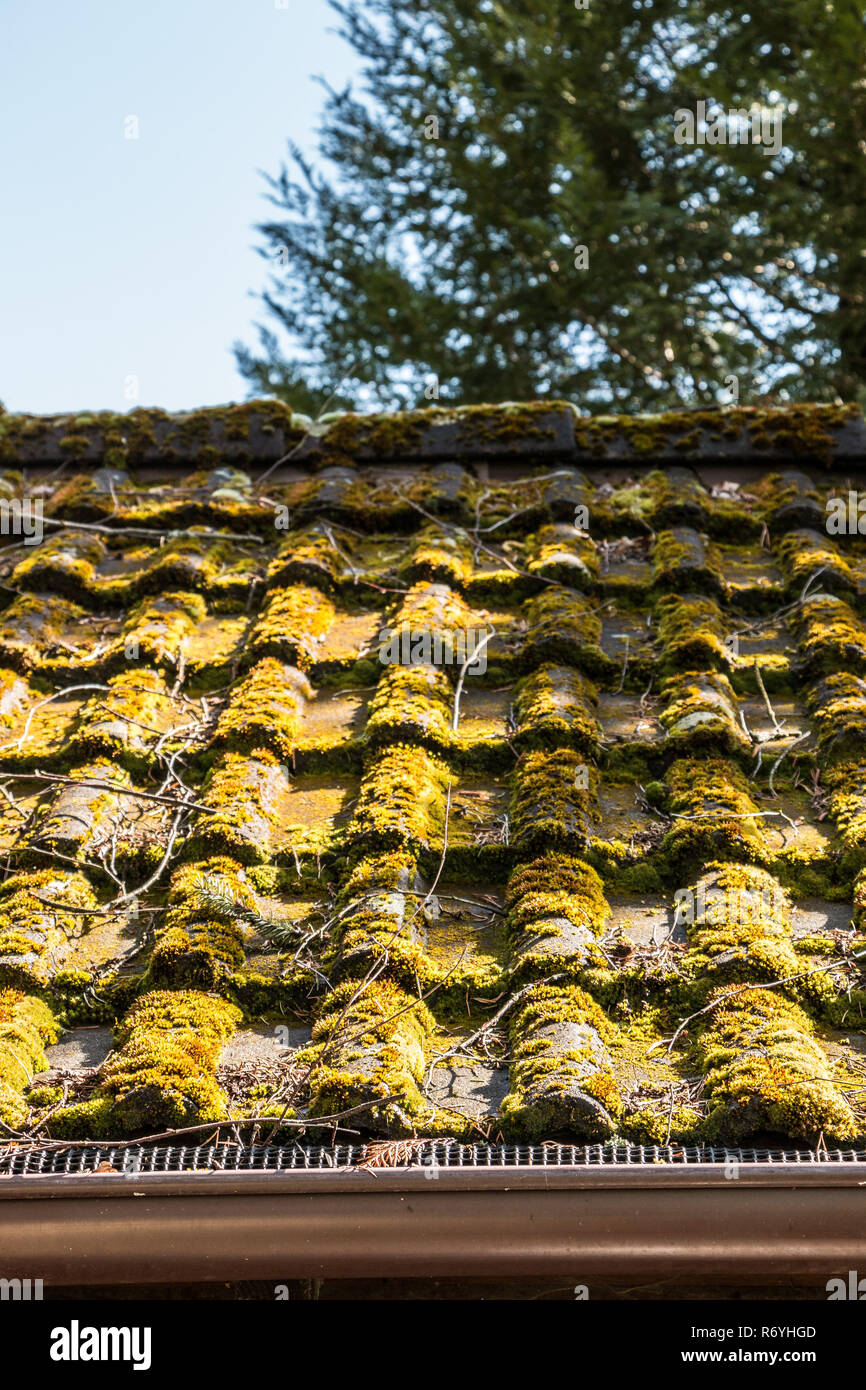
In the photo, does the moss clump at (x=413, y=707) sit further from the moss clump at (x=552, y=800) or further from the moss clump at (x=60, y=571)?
the moss clump at (x=60, y=571)

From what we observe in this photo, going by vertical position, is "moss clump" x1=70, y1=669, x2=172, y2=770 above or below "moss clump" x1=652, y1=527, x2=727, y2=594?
below

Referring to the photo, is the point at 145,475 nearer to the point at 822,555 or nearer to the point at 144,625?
the point at 144,625

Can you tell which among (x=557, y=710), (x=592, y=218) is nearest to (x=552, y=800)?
(x=557, y=710)

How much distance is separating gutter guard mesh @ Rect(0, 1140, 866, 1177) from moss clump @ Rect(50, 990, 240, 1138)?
0.14 ft

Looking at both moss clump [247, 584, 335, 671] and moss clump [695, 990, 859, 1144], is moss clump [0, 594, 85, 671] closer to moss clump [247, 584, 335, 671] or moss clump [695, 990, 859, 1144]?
moss clump [247, 584, 335, 671]

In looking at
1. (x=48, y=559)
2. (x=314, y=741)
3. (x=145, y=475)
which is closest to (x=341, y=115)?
(x=145, y=475)

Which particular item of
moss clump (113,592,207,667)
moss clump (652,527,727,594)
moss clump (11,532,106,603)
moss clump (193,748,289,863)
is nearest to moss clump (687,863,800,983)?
moss clump (193,748,289,863)

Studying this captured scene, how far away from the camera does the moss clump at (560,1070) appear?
161 centimetres

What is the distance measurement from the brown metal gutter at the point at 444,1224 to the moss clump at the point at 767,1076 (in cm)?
8

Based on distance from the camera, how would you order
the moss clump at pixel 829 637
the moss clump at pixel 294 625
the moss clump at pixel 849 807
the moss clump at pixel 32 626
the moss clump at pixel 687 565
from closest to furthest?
the moss clump at pixel 849 807, the moss clump at pixel 829 637, the moss clump at pixel 294 625, the moss clump at pixel 32 626, the moss clump at pixel 687 565

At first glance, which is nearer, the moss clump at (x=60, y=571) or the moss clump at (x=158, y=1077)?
the moss clump at (x=158, y=1077)

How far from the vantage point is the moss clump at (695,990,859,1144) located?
157cm

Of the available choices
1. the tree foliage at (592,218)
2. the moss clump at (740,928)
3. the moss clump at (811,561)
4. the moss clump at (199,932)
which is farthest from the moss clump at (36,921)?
the tree foliage at (592,218)

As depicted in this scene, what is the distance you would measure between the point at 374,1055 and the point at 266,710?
3.73ft
